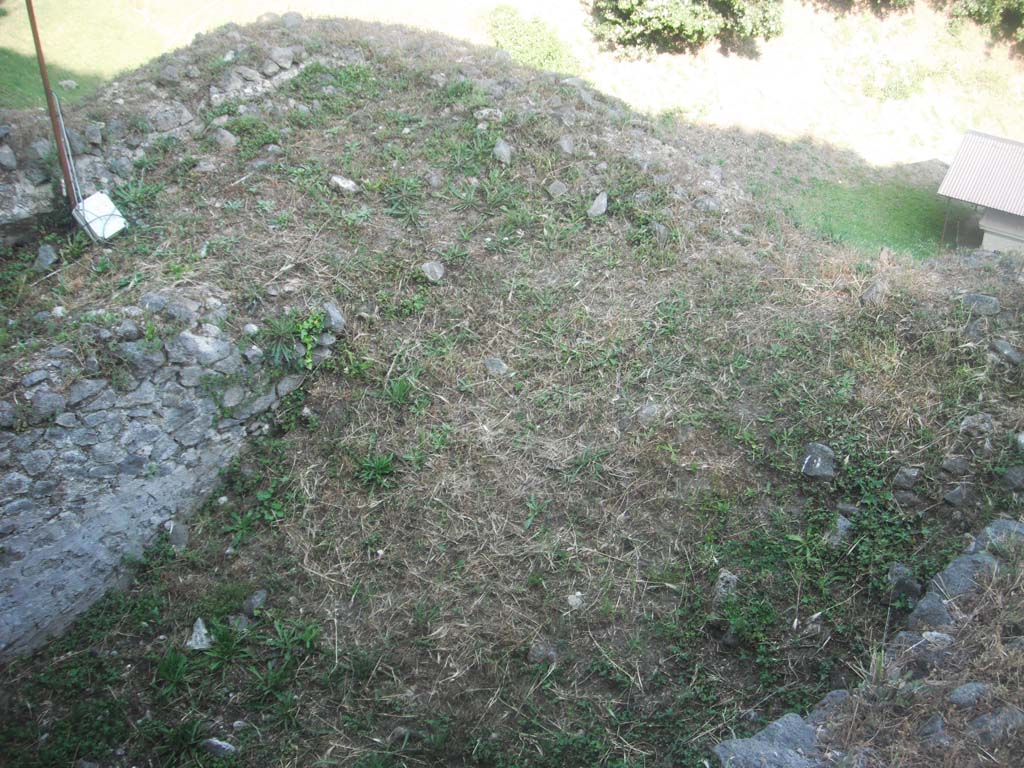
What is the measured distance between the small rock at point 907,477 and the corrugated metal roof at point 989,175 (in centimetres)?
593

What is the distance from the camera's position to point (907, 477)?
174 inches

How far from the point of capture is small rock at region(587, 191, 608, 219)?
650 centimetres

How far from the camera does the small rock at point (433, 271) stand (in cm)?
566

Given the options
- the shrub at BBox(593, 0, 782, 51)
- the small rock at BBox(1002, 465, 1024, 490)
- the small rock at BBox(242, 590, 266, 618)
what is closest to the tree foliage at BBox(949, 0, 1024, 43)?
the shrub at BBox(593, 0, 782, 51)

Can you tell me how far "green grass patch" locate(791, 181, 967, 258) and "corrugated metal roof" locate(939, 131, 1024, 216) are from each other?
699mm

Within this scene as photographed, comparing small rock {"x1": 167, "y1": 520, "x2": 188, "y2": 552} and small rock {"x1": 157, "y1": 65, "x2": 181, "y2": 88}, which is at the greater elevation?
small rock {"x1": 157, "y1": 65, "x2": 181, "y2": 88}

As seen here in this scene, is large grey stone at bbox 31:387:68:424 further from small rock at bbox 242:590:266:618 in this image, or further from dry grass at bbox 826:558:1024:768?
dry grass at bbox 826:558:1024:768

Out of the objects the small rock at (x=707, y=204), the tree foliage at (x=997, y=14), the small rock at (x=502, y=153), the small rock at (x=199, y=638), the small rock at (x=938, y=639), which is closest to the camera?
the small rock at (x=938, y=639)

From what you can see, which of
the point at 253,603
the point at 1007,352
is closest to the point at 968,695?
the point at 1007,352

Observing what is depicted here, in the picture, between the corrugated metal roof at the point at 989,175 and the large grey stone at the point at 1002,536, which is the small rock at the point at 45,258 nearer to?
the large grey stone at the point at 1002,536

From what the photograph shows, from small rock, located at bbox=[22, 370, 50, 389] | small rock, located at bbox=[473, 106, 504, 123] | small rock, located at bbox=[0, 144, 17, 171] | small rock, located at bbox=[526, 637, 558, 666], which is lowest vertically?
small rock, located at bbox=[526, 637, 558, 666]

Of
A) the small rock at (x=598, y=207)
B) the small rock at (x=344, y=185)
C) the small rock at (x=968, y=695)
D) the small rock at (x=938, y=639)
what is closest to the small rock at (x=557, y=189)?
the small rock at (x=598, y=207)

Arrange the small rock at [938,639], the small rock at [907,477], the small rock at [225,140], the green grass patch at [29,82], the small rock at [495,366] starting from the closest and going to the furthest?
the small rock at [938,639], the small rock at [907,477], the small rock at [495,366], the small rock at [225,140], the green grass patch at [29,82]

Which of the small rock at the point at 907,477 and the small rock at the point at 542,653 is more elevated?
the small rock at the point at 907,477
